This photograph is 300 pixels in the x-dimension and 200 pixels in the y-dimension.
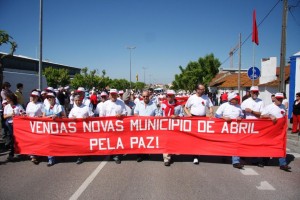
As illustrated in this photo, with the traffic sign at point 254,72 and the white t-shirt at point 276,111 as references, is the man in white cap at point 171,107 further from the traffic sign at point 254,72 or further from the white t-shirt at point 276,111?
the traffic sign at point 254,72

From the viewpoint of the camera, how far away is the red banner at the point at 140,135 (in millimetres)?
7207

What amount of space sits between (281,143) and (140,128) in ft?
11.5

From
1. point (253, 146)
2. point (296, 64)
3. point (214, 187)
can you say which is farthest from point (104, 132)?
point (296, 64)

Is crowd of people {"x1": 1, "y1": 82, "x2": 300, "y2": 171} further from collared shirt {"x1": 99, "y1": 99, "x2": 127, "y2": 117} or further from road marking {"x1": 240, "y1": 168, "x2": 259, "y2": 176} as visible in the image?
road marking {"x1": 240, "y1": 168, "x2": 259, "y2": 176}

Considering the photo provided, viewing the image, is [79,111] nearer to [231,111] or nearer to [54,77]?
[231,111]

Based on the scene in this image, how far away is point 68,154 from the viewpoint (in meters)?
7.33

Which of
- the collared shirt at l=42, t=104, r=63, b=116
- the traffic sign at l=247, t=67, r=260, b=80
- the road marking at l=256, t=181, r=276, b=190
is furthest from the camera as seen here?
the traffic sign at l=247, t=67, r=260, b=80

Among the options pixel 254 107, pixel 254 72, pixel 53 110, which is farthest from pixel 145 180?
pixel 254 72

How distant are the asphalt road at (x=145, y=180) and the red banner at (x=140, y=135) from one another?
1.12ft

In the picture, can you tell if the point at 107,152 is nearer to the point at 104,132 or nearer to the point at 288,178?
the point at 104,132

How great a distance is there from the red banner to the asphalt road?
0.34m

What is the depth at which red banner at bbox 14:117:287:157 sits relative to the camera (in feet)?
23.6

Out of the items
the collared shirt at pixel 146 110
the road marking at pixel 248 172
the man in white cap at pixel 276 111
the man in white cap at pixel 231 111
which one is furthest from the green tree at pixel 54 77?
the road marking at pixel 248 172

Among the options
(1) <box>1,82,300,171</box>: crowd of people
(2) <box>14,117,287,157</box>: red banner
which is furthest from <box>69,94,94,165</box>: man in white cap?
(2) <box>14,117,287,157</box>: red banner
